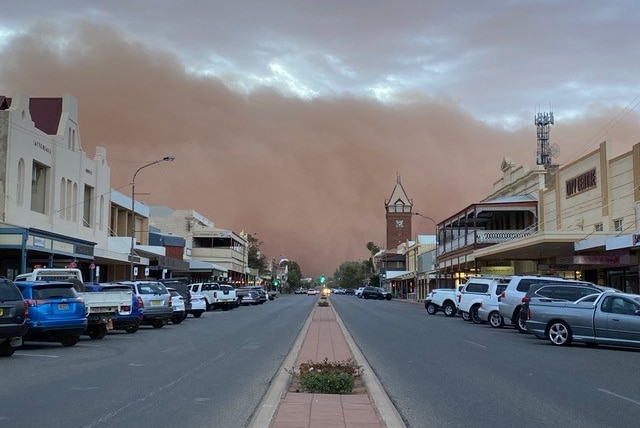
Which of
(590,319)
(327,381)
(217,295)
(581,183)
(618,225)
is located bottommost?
(327,381)

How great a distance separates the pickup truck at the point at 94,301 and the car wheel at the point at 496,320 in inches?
646

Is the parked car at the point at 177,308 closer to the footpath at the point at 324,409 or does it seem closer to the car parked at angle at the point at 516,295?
the car parked at angle at the point at 516,295

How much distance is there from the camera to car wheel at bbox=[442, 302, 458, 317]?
41312mm

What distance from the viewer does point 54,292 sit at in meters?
19.2

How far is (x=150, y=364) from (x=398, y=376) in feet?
18.5

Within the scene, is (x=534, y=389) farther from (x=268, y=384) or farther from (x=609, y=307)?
(x=609, y=307)

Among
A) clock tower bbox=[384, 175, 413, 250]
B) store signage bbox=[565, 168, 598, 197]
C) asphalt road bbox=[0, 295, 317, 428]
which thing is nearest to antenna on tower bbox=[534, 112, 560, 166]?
store signage bbox=[565, 168, 598, 197]

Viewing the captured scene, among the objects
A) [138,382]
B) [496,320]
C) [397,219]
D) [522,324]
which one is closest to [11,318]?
[138,382]

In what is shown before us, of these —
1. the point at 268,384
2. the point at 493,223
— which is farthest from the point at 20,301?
the point at 493,223

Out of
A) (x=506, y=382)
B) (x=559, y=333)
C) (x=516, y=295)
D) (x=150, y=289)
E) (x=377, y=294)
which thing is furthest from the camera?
(x=377, y=294)

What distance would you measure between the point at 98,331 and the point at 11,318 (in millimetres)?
6336

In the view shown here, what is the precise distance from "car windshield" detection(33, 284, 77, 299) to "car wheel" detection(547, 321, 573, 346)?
13894 mm

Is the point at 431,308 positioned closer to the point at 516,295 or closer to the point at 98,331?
A: the point at 516,295

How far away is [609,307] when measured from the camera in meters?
19.3
